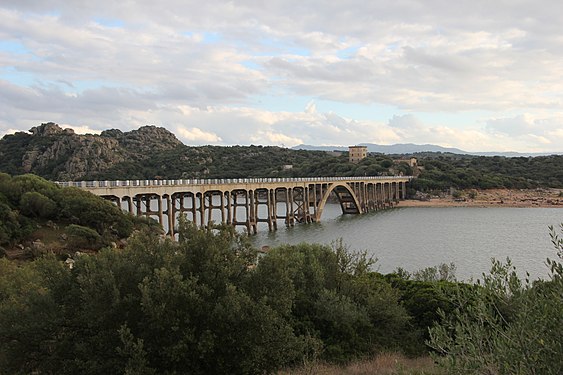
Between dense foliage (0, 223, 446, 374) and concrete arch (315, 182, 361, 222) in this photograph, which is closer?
dense foliage (0, 223, 446, 374)

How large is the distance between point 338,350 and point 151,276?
21.3 ft

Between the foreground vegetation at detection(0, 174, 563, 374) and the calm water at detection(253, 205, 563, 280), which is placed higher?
the foreground vegetation at detection(0, 174, 563, 374)

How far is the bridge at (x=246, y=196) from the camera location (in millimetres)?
45781

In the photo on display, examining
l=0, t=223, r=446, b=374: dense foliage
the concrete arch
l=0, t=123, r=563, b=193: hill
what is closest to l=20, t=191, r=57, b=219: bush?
l=0, t=223, r=446, b=374: dense foliage

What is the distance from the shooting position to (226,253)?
47.4 feet

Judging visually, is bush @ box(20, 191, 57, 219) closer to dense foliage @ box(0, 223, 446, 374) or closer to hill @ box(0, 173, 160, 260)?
hill @ box(0, 173, 160, 260)

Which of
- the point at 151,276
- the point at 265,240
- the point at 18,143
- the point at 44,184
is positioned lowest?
the point at 265,240

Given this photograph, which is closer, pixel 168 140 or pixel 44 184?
pixel 44 184

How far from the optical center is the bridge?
150ft

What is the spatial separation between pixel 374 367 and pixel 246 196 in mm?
49240

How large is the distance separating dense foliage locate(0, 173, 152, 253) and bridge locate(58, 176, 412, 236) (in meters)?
4.14

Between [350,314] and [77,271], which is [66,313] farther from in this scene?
Answer: [350,314]

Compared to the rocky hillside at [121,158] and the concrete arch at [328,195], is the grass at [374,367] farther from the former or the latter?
the rocky hillside at [121,158]

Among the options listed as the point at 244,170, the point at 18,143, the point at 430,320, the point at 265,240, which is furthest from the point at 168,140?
the point at 430,320
